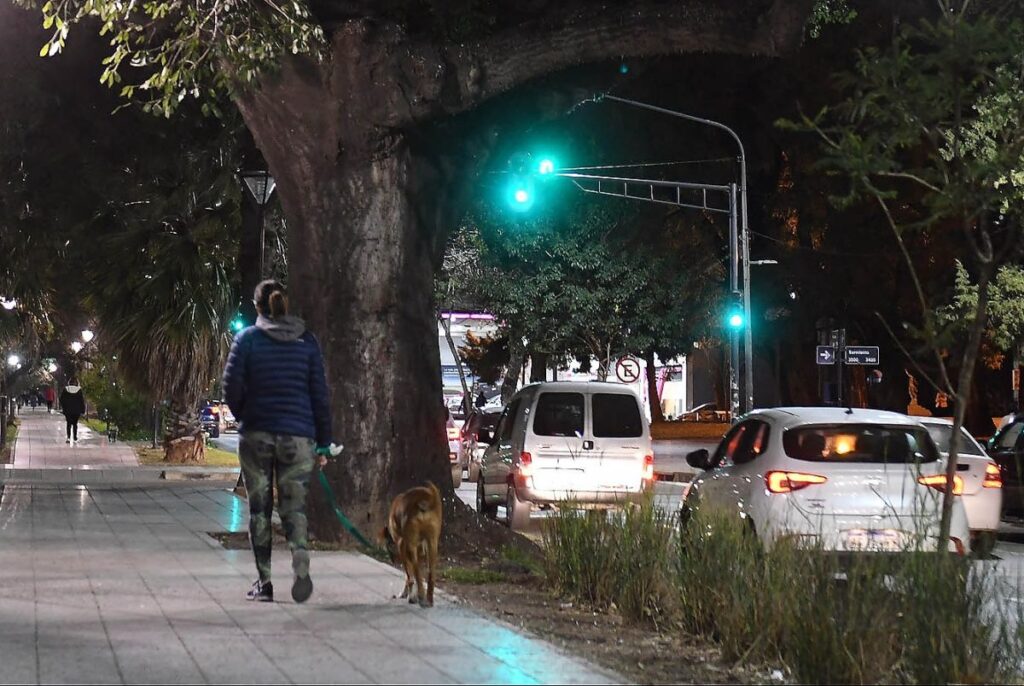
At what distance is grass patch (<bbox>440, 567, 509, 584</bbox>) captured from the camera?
39.1 ft

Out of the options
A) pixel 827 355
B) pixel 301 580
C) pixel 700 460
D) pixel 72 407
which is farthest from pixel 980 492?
pixel 72 407

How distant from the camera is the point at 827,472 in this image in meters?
12.6

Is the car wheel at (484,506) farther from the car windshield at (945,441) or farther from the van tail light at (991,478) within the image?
the van tail light at (991,478)

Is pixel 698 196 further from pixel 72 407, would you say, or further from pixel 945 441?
pixel 945 441

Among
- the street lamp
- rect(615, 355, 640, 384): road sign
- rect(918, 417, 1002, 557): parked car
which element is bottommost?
rect(918, 417, 1002, 557): parked car

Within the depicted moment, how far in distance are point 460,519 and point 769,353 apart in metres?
39.4

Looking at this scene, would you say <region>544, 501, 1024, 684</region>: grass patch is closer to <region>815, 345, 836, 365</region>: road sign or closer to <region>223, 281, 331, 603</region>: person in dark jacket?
<region>223, 281, 331, 603</region>: person in dark jacket

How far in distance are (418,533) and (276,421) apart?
115cm

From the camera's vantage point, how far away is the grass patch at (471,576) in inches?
469

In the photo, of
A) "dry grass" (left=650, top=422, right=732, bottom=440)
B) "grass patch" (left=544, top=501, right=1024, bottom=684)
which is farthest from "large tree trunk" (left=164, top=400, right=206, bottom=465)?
"dry grass" (left=650, top=422, right=732, bottom=440)

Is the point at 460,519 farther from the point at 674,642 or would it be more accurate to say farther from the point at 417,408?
the point at 674,642

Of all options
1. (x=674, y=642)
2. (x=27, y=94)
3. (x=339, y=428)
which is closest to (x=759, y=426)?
(x=339, y=428)

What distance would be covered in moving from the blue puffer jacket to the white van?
8444 millimetres

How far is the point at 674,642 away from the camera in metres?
9.12
